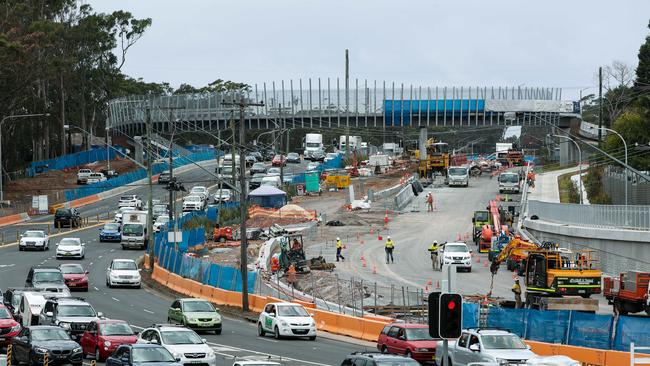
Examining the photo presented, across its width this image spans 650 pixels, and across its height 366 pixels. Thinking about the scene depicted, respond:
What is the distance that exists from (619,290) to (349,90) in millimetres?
85630

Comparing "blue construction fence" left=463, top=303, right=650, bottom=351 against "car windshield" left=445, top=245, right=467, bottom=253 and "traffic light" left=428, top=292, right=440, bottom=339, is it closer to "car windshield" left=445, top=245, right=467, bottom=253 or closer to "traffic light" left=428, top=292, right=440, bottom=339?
"traffic light" left=428, top=292, right=440, bottom=339

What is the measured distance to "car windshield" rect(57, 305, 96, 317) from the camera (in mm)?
37781

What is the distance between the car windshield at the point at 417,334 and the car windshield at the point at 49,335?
31.2ft

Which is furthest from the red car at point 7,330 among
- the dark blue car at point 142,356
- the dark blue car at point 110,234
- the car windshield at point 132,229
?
the dark blue car at point 110,234

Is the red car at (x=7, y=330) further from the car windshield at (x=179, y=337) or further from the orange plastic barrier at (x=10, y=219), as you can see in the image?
the orange plastic barrier at (x=10, y=219)

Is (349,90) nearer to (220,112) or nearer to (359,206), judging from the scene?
(220,112)

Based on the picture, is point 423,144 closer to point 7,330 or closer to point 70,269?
point 70,269

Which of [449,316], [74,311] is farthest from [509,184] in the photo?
[449,316]

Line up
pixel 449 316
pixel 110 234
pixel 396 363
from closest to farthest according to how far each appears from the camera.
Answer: pixel 449 316 < pixel 396 363 < pixel 110 234

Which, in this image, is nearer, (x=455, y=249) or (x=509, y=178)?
(x=455, y=249)

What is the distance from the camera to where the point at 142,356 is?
27.9 m

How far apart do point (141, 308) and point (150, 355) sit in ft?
74.3

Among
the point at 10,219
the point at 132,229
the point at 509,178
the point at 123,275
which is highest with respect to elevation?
the point at 509,178

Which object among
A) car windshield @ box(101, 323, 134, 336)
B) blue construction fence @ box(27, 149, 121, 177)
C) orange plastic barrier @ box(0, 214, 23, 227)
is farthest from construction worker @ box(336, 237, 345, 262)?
blue construction fence @ box(27, 149, 121, 177)
